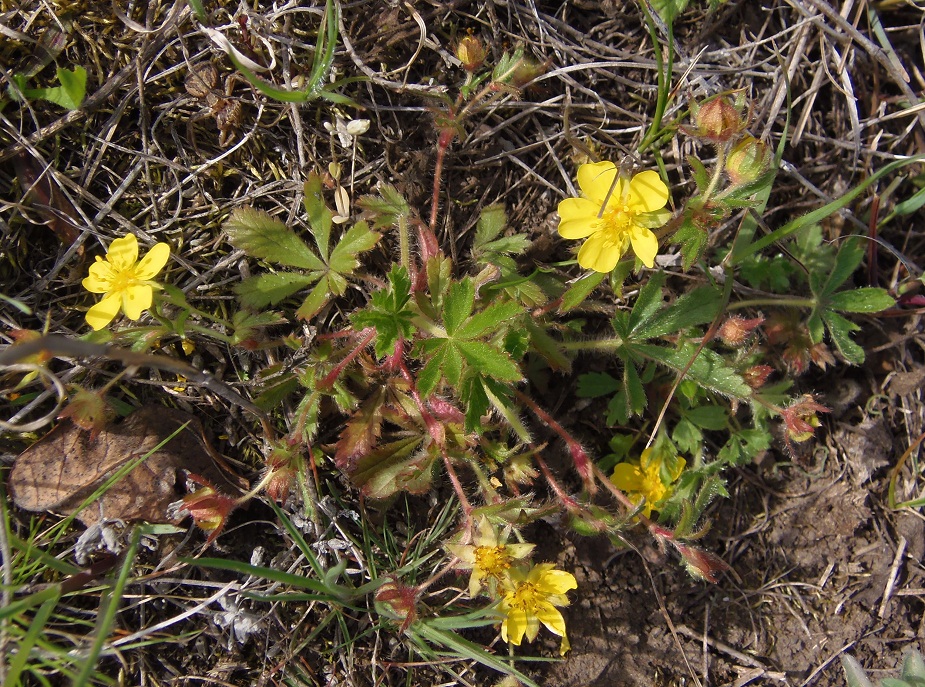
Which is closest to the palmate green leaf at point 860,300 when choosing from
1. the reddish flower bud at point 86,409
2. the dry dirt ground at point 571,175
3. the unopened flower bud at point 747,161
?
the dry dirt ground at point 571,175

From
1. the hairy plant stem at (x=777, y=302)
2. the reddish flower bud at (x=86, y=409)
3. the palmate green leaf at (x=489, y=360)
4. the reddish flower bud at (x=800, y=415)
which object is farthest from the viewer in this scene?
the hairy plant stem at (x=777, y=302)

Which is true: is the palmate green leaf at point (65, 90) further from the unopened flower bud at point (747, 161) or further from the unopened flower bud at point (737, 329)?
the unopened flower bud at point (737, 329)

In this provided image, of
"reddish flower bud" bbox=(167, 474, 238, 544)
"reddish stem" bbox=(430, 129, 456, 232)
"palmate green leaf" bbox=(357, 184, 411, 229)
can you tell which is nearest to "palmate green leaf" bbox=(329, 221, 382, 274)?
"palmate green leaf" bbox=(357, 184, 411, 229)

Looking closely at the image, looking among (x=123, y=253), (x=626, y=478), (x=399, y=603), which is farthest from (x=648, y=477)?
(x=123, y=253)

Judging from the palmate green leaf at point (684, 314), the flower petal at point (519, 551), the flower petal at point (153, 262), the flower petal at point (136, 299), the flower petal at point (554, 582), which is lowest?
the flower petal at point (554, 582)

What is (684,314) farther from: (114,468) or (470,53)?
(114,468)

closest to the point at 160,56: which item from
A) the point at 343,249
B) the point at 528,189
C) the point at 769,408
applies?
the point at 343,249
